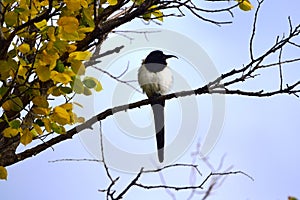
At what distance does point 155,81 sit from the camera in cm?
478

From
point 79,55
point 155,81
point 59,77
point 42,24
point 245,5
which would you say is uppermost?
point 155,81

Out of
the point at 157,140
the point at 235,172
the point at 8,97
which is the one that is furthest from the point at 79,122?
the point at 157,140

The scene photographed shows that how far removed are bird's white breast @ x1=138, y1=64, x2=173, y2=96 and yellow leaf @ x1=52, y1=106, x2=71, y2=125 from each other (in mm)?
2691

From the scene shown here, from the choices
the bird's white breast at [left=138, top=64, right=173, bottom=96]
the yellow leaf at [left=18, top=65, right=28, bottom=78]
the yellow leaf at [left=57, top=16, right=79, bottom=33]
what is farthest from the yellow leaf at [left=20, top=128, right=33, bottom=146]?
the bird's white breast at [left=138, top=64, right=173, bottom=96]

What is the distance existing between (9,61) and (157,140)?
218 centimetres

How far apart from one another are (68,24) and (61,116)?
397 mm

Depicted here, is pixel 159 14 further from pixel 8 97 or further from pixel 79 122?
pixel 8 97

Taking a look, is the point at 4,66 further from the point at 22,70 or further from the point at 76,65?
the point at 76,65

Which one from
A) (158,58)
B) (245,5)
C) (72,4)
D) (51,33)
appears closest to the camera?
(51,33)

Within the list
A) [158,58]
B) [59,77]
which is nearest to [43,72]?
[59,77]

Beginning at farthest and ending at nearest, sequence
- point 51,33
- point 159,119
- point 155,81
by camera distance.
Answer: point 155,81 → point 159,119 → point 51,33

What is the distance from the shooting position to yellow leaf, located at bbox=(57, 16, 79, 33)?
1958mm

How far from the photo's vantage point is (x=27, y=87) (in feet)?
7.11

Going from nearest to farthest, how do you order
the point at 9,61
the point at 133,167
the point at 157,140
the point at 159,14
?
the point at 9,61 → the point at 159,14 → the point at 133,167 → the point at 157,140
